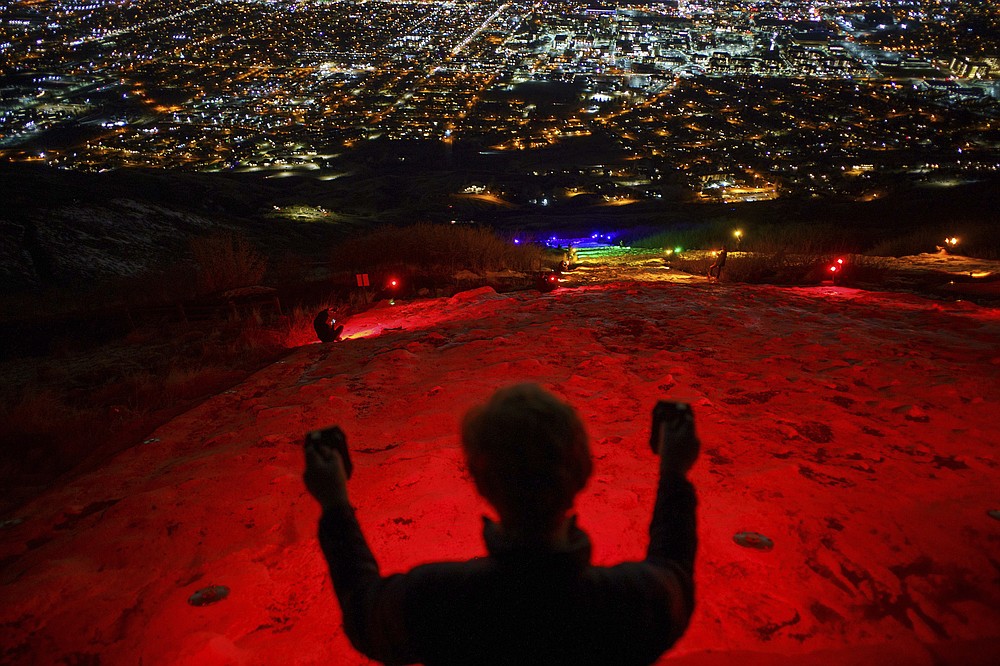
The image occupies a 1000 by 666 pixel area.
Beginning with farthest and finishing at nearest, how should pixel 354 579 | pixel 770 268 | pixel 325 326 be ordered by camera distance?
pixel 770 268 < pixel 325 326 < pixel 354 579

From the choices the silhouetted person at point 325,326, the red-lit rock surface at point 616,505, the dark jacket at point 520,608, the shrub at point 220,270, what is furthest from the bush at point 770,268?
the shrub at point 220,270

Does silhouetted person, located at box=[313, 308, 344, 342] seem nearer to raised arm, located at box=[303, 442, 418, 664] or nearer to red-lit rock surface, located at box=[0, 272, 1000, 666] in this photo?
red-lit rock surface, located at box=[0, 272, 1000, 666]

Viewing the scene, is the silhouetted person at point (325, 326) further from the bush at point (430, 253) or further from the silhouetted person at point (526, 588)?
the bush at point (430, 253)

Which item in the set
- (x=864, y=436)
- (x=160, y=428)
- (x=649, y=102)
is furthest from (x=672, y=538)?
(x=649, y=102)

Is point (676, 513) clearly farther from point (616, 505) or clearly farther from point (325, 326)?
point (325, 326)

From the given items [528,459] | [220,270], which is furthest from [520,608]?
[220,270]

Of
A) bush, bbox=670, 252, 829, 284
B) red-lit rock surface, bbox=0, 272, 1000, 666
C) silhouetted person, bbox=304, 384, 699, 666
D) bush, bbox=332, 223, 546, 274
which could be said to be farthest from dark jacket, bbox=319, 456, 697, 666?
bush, bbox=332, 223, 546, 274
